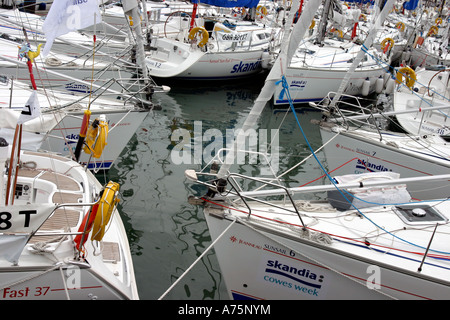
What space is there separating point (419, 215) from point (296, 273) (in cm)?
254

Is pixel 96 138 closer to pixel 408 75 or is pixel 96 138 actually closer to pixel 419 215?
pixel 419 215

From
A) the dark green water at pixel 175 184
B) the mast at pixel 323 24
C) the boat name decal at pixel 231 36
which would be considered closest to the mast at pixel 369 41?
the dark green water at pixel 175 184

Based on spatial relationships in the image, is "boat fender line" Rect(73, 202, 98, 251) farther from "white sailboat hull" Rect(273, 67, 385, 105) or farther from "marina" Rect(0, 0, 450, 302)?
"white sailboat hull" Rect(273, 67, 385, 105)

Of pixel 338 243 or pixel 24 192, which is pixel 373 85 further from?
pixel 24 192

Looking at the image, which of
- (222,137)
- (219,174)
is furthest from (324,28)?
(219,174)

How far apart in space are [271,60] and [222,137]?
24.8 ft

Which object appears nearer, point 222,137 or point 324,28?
point 222,137

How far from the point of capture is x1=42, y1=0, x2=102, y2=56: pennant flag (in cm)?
698

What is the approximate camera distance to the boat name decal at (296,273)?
6.89m

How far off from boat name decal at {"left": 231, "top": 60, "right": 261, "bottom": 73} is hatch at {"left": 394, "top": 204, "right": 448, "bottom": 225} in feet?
45.8

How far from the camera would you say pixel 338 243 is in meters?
6.86

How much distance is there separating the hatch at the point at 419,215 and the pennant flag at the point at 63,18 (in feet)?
20.7

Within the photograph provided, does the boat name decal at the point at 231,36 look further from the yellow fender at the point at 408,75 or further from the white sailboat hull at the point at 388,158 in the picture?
the white sailboat hull at the point at 388,158
